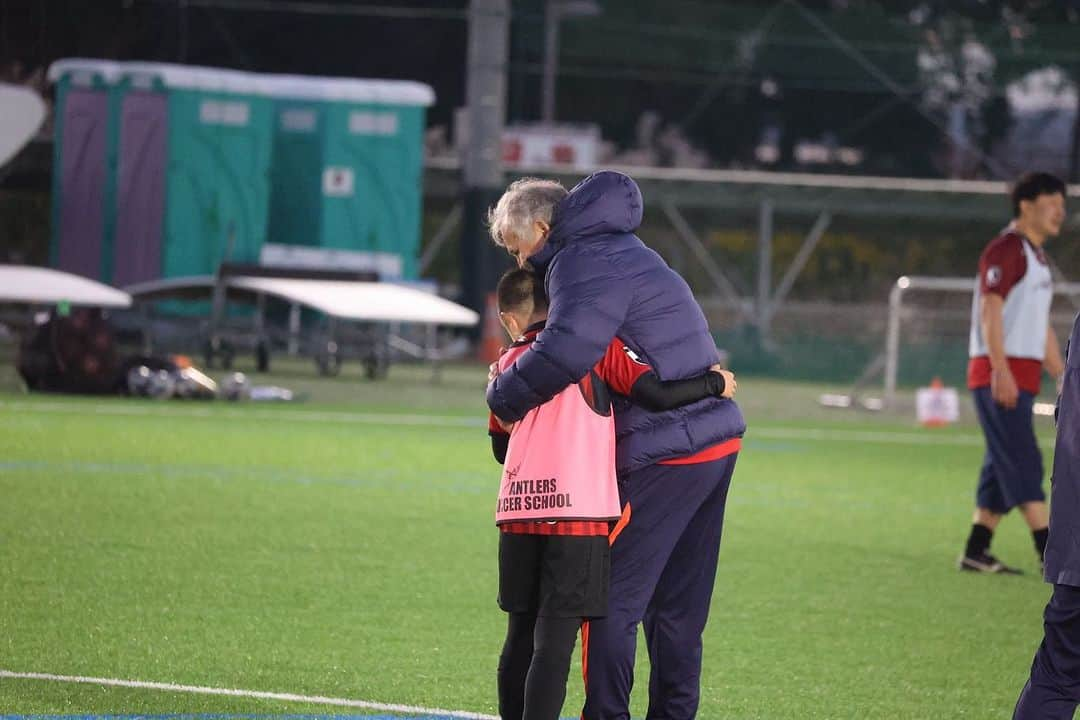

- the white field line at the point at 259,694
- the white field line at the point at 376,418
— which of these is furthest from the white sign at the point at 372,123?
the white field line at the point at 259,694

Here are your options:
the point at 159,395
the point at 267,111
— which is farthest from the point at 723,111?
the point at 159,395

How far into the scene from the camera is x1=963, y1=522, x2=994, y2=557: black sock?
10352 millimetres

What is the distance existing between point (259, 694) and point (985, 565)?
4.96 meters

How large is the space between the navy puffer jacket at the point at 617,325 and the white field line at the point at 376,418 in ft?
41.6

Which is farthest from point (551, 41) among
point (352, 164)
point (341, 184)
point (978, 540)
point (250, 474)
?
point (978, 540)

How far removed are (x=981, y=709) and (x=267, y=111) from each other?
75.9 ft

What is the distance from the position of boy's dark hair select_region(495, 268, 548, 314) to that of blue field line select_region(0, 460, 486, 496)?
7778 mm

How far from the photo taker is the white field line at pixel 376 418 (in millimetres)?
18062

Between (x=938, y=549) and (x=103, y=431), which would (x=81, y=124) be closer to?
(x=103, y=431)

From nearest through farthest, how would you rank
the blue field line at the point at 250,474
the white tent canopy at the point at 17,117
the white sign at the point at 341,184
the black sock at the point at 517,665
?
the black sock at the point at 517,665, the blue field line at the point at 250,474, the white tent canopy at the point at 17,117, the white sign at the point at 341,184

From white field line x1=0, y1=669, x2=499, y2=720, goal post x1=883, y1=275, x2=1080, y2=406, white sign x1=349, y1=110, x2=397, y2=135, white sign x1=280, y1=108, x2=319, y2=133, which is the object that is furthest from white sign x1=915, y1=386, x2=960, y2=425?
white field line x1=0, y1=669, x2=499, y2=720

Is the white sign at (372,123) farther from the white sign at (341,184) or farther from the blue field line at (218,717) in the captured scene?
the blue field line at (218,717)

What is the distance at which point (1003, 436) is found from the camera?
987 cm

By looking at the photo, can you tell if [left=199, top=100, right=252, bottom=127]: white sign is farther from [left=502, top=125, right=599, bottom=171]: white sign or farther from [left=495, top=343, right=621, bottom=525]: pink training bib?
[left=495, top=343, right=621, bottom=525]: pink training bib
